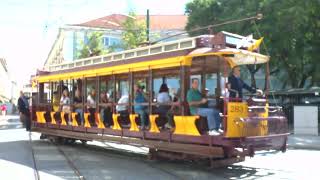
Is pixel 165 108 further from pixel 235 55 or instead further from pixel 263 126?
pixel 263 126

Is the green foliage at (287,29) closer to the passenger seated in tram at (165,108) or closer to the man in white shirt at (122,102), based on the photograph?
the man in white shirt at (122,102)

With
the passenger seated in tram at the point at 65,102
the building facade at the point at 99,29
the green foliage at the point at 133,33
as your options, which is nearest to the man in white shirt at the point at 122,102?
the passenger seated in tram at the point at 65,102

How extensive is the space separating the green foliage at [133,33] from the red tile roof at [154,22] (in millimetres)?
18947

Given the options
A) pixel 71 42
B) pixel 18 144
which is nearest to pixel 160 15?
pixel 71 42

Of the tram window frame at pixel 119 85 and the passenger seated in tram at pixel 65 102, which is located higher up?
the tram window frame at pixel 119 85

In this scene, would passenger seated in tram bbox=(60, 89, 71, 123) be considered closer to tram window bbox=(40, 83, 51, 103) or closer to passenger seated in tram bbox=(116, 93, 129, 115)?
tram window bbox=(40, 83, 51, 103)

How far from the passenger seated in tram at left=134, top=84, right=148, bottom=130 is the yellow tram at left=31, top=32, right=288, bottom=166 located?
10cm

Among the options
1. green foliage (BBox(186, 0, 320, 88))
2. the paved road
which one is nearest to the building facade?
green foliage (BBox(186, 0, 320, 88))

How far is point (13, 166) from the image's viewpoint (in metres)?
14.1

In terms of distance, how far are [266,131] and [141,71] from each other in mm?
4171

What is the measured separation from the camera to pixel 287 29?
33312 mm

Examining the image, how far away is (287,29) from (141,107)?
809 inches

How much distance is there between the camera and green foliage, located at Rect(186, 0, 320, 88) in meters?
32.8

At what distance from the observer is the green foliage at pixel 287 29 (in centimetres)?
3281
